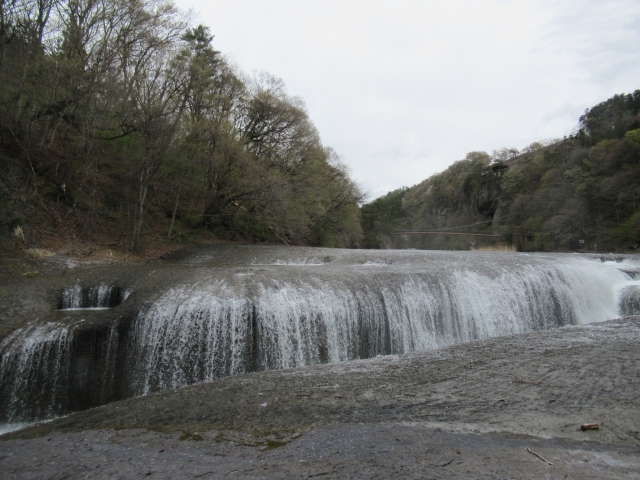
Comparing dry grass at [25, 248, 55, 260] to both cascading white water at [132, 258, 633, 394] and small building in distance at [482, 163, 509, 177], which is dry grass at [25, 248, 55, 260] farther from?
small building in distance at [482, 163, 509, 177]

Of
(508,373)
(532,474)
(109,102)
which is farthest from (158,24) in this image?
(532,474)

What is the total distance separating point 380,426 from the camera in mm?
3535

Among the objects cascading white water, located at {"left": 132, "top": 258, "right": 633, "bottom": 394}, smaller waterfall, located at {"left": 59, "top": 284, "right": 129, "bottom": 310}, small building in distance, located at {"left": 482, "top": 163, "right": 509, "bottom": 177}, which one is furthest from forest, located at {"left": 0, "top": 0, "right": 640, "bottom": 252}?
small building in distance, located at {"left": 482, "top": 163, "right": 509, "bottom": 177}

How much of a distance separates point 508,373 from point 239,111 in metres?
23.5

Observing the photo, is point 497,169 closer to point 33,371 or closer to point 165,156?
point 165,156

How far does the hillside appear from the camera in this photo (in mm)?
29984

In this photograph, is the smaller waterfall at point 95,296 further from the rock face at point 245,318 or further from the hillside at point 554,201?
the hillside at point 554,201

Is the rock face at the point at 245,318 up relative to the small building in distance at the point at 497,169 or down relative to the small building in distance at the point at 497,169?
down

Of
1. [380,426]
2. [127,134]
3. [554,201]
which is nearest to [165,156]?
[127,134]

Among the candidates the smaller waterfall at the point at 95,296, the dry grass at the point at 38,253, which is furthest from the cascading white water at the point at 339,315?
the dry grass at the point at 38,253

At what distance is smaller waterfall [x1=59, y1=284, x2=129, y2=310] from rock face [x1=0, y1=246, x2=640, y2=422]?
2 centimetres

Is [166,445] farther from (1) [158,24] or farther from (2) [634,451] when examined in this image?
(1) [158,24]

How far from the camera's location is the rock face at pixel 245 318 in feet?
24.3

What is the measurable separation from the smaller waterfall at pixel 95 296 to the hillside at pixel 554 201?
3068 centimetres
